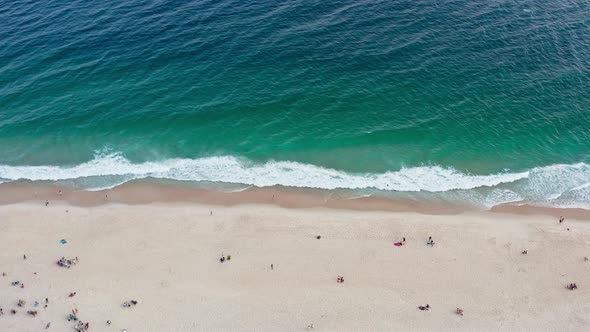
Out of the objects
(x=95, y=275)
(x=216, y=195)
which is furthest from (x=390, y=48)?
(x=95, y=275)

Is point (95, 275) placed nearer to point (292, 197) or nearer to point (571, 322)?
point (292, 197)

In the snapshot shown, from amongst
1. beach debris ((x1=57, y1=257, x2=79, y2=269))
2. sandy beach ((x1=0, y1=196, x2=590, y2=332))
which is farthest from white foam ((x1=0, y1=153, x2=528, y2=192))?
beach debris ((x1=57, y1=257, x2=79, y2=269))

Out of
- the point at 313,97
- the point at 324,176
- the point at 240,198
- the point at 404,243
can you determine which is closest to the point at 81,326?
the point at 240,198

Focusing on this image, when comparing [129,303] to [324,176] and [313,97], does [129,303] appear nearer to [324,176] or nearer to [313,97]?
[324,176]

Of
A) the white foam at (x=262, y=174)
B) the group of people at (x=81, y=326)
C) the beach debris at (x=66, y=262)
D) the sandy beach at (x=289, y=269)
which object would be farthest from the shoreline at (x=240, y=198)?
the group of people at (x=81, y=326)

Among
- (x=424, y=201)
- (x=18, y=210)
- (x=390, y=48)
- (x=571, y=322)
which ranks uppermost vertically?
(x=390, y=48)

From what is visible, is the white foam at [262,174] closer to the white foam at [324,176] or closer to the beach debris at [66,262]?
the white foam at [324,176]

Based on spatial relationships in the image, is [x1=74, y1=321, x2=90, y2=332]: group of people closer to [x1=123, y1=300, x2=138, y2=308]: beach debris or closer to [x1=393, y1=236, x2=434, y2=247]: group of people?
[x1=123, y1=300, x2=138, y2=308]: beach debris
